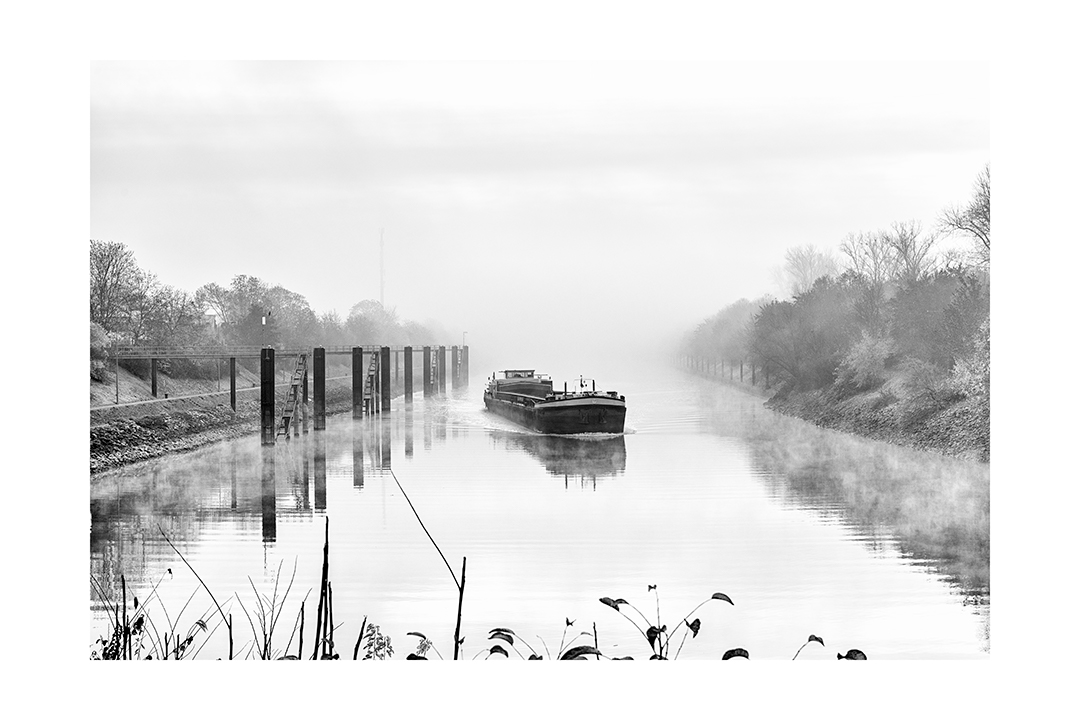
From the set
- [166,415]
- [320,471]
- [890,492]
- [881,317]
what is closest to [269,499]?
[320,471]

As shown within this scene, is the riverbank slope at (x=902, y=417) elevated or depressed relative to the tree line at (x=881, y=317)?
depressed

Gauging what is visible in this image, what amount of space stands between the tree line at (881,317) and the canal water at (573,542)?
113 centimetres

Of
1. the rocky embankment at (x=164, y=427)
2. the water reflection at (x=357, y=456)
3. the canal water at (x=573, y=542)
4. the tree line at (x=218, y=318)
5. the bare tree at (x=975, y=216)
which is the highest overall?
the bare tree at (x=975, y=216)

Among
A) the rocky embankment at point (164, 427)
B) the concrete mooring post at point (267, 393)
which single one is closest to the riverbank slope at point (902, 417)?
the concrete mooring post at point (267, 393)

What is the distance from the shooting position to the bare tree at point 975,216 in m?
11.6

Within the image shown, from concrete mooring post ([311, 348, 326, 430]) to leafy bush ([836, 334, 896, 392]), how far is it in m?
8.31

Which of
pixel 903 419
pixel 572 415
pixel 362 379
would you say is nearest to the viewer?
pixel 903 419

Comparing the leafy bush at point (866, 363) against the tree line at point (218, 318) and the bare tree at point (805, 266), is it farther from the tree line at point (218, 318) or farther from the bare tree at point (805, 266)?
the tree line at point (218, 318)

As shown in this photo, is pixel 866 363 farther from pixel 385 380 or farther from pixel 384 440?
pixel 385 380

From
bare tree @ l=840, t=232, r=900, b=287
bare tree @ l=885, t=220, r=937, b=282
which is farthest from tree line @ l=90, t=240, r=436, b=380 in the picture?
bare tree @ l=885, t=220, r=937, b=282

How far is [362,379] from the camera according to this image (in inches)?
642

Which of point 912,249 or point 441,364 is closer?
point 912,249

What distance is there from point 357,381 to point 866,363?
27.6 ft

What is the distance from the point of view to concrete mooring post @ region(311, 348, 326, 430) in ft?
46.3
